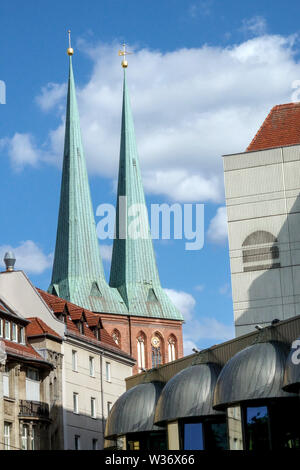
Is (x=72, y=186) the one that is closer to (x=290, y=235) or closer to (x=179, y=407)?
(x=290, y=235)

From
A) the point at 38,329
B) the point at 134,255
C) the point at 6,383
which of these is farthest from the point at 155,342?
the point at 6,383

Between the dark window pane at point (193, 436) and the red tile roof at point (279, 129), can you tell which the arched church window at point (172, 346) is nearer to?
the red tile roof at point (279, 129)

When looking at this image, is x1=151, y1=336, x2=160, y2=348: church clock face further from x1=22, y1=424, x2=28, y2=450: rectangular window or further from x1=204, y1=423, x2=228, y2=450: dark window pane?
x1=204, y1=423, x2=228, y2=450: dark window pane

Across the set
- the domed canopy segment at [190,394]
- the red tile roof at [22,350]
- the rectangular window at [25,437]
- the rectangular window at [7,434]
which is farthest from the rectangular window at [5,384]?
the domed canopy segment at [190,394]

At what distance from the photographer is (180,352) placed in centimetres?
11419

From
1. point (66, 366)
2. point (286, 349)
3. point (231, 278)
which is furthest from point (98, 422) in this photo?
point (286, 349)

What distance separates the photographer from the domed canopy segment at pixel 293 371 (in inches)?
1280

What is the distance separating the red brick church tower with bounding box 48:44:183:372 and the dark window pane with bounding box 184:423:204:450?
221ft

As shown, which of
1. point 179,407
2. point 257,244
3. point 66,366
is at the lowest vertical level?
point 179,407

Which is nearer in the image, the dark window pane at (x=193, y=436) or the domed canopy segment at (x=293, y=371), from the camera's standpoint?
the domed canopy segment at (x=293, y=371)

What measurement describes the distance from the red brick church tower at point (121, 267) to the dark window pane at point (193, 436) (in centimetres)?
6728

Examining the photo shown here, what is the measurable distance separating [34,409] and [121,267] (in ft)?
168

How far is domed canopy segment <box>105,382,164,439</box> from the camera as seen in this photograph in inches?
1703
